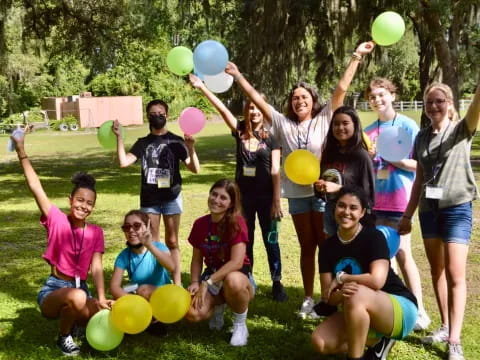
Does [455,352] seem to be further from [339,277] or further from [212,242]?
[212,242]

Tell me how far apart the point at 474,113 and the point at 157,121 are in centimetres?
225

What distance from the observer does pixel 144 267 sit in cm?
358

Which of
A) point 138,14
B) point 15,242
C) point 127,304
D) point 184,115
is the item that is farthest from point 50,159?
point 127,304

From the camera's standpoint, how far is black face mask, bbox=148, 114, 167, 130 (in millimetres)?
4199

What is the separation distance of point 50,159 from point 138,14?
216 inches

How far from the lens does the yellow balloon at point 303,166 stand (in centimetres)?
341

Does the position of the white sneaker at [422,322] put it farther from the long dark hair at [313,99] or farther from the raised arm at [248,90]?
the raised arm at [248,90]

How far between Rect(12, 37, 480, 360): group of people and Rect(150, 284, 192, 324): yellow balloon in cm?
22

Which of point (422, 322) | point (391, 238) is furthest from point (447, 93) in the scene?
point (422, 322)

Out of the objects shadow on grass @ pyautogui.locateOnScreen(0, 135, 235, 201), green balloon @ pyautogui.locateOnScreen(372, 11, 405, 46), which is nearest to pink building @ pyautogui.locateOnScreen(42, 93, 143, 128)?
shadow on grass @ pyautogui.locateOnScreen(0, 135, 235, 201)

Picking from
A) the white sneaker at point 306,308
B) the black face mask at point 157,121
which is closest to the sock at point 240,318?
the white sneaker at point 306,308

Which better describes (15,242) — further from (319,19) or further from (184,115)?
(319,19)

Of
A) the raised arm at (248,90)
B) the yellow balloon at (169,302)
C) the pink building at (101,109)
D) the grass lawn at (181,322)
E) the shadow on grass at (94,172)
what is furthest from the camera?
the pink building at (101,109)

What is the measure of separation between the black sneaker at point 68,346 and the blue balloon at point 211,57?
1.92 m
